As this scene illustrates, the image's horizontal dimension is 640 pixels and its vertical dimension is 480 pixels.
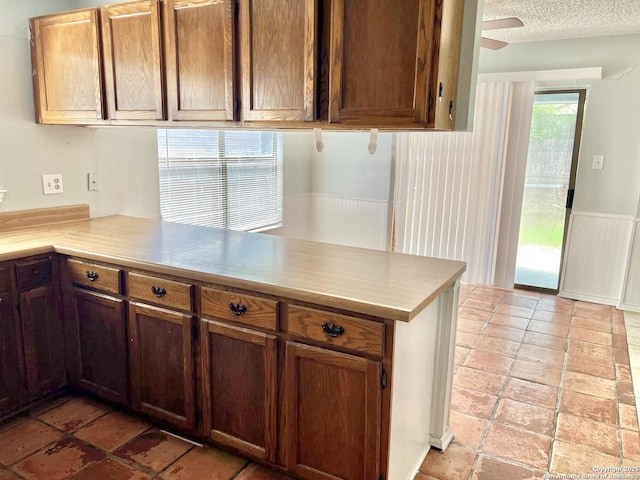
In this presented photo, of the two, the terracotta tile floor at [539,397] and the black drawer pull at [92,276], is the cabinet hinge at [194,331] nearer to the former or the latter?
the black drawer pull at [92,276]

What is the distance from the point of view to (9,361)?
2258mm

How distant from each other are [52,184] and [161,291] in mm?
1217

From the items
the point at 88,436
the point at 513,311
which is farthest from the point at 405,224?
the point at 88,436

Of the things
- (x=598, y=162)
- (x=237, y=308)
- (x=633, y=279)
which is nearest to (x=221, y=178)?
(x=237, y=308)

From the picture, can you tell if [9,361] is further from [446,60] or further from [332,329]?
[446,60]

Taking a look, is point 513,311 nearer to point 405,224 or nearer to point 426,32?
point 405,224

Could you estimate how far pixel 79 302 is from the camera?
2369 mm

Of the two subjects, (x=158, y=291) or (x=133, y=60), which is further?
(x=133, y=60)

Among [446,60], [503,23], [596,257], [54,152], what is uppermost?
[503,23]

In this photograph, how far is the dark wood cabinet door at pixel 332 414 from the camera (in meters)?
1.66

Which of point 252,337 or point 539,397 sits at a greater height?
point 252,337

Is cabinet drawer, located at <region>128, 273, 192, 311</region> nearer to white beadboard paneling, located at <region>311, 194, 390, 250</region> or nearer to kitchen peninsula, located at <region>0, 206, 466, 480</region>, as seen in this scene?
kitchen peninsula, located at <region>0, 206, 466, 480</region>

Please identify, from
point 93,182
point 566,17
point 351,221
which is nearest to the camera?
point 93,182

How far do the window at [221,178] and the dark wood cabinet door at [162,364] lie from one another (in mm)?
1538
